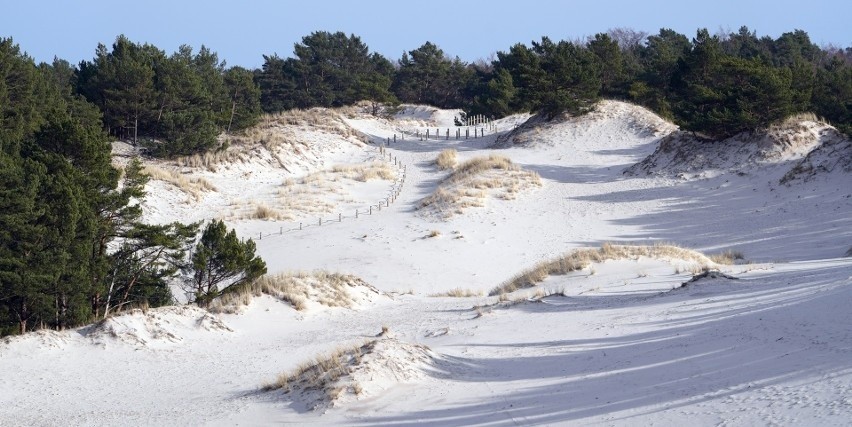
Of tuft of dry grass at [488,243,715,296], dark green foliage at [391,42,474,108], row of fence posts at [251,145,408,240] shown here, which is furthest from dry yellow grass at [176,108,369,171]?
tuft of dry grass at [488,243,715,296]

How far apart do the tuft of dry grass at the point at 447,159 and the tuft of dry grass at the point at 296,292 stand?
3158 centimetres

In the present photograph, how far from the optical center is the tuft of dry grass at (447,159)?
53.3 metres

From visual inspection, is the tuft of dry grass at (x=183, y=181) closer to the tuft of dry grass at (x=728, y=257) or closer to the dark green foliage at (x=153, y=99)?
the dark green foliage at (x=153, y=99)

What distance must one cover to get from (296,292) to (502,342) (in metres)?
7.65

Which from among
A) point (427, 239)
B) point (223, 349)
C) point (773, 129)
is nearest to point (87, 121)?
point (427, 239)

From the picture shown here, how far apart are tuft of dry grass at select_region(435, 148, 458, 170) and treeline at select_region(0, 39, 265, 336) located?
94.7 ft

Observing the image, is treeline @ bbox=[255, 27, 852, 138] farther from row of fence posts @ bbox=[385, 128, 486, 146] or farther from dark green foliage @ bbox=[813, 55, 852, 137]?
row of fence posts @ bbox=[385, 128, 486, 146]

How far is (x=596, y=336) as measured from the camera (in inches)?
521

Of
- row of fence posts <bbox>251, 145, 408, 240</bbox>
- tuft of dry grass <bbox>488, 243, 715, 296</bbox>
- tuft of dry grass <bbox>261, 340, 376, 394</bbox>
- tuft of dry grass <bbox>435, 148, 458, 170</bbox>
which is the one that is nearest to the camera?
tuft of dry grass <bbox>261, 340, 376, 394</bbox>

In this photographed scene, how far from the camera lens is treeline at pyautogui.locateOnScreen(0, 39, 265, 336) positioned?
17.4 meters

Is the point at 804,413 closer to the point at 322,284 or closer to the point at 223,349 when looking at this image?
the point at 223,349

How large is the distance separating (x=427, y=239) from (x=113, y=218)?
1512cm

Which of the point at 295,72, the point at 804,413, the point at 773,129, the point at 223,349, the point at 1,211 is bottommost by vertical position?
the point at 223,349

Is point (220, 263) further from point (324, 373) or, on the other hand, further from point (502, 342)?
point (324, 373)
